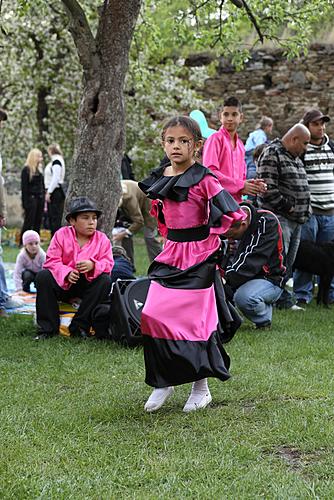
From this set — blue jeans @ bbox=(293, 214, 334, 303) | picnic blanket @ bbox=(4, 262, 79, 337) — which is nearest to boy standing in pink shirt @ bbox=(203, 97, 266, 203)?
blue jeans @ bbox=(293, 214, 334, 303)

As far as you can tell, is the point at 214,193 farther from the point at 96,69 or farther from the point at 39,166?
the point at 39,166

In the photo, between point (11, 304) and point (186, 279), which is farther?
point (11, 304)

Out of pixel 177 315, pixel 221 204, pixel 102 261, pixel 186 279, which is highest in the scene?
pixel 221 204

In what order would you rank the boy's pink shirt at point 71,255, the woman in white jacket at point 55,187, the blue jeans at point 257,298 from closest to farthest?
the boy's pink shirt at point 71,255, the blue jeans at point 257,298, the woman in white jacket at point 55,187

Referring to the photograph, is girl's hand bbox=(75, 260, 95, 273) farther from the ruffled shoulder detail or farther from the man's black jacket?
the ruffled shoulder detail

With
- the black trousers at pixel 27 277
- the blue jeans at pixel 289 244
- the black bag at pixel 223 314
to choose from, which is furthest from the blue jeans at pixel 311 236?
the black bag at pixel 223 314

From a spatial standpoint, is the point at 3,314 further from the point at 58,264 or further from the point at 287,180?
the point at 287,180

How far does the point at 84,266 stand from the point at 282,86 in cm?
1166

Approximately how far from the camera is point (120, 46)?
8.12 meters

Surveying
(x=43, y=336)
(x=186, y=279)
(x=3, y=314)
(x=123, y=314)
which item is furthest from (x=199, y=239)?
(x=3, y=314)

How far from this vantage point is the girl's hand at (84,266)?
23.5 ft

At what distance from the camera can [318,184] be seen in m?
9.30

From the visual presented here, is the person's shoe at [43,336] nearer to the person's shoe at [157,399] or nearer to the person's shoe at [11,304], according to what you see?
the person's shoe at [11,304]

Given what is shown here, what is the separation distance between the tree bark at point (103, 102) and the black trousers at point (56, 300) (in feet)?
3.71
